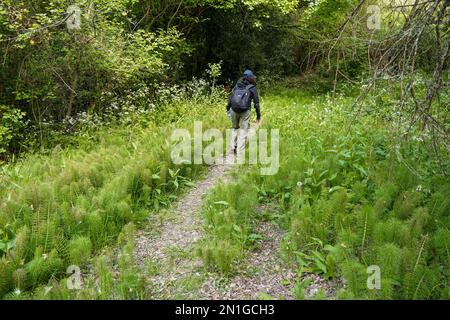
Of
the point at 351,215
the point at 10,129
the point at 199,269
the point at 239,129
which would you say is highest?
the point at 239,129

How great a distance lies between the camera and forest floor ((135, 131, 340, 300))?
434cm

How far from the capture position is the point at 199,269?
15.6 feet

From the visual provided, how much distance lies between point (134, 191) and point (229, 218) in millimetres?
2043

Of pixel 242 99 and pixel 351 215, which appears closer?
pixel 351 215

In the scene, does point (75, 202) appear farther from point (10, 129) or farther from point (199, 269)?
point (10, 129)

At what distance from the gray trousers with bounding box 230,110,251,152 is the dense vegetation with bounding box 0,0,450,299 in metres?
0.95

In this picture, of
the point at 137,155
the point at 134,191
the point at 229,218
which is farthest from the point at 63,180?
the point at 229,218

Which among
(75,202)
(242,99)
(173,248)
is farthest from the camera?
(242,99)

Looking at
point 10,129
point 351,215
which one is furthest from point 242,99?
point 10,129

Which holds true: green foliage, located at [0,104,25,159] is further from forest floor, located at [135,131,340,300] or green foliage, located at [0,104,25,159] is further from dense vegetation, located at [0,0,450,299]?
forest floor, located at [135,131,340,300]

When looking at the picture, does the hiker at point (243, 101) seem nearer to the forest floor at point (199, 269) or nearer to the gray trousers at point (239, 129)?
the gray trousers at point (239, 129)

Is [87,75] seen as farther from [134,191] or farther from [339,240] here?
[339,240]

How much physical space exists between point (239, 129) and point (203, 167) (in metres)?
1.42

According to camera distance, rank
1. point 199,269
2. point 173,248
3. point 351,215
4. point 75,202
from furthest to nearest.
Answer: point 75,202 → point 173,248 → point 351,215 → point 199,269
